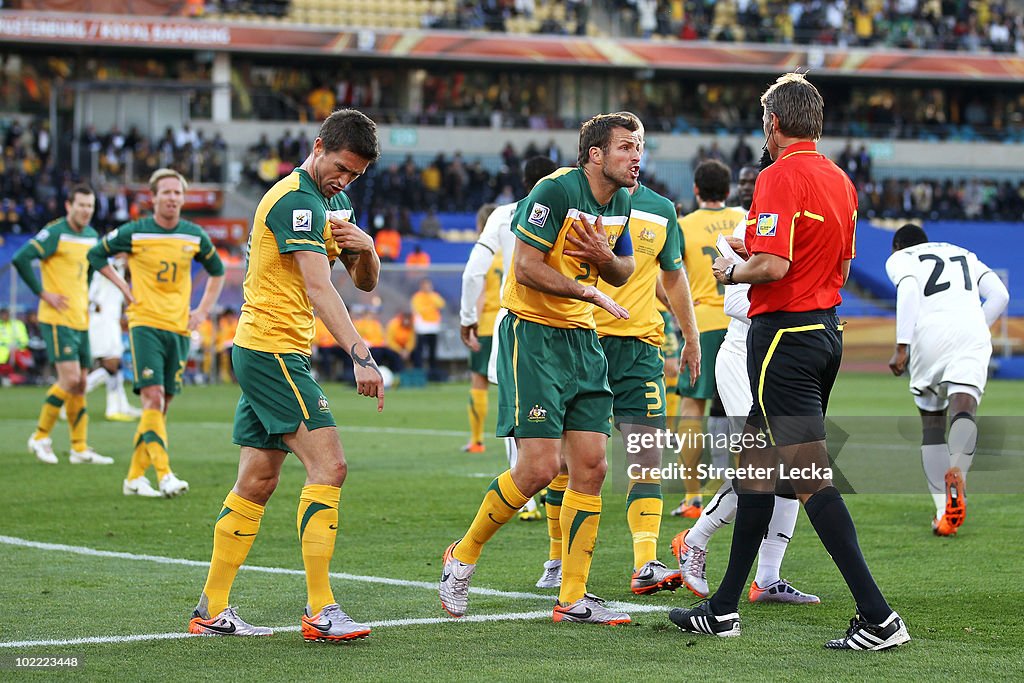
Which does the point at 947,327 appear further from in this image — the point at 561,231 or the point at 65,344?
the point at 65,344

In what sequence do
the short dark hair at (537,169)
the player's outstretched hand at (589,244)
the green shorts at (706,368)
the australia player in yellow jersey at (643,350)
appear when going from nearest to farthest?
the player's outstretched hand at (589,244)
the australia player in yellow jersey at (643,350)
the short dark hair at (537,169)
the green shorts at (706,368)

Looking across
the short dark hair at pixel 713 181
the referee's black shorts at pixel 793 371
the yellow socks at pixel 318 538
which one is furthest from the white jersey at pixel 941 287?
the yellow socks at pixel 318 538

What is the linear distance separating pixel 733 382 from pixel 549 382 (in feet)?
6.15

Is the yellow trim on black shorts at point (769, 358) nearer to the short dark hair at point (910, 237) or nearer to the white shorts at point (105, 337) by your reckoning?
the short dark hair at point (910, 237)

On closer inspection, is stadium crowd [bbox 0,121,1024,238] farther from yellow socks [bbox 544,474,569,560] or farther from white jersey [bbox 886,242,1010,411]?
yellow socks [bbox 544,474,569,560]

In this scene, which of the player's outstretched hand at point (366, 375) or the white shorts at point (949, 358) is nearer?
the player's outstretched hand at point (366, 375)

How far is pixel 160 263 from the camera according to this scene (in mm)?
10938

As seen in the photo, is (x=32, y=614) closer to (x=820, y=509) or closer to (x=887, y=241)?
(x=820, y=509)

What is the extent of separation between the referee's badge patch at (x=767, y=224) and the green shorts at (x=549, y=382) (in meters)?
1.07

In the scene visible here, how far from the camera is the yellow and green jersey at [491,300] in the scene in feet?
42.6

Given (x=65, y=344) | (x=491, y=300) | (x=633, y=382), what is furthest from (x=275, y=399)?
(x=65, y=344)

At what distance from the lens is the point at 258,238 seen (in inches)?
235

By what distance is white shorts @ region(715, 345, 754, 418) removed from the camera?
25.1 ft

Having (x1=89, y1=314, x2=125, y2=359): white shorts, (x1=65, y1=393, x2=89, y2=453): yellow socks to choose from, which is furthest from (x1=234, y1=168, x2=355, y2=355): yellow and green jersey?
(x1=89, y1=314, x2=125, y2=359): white shorts
